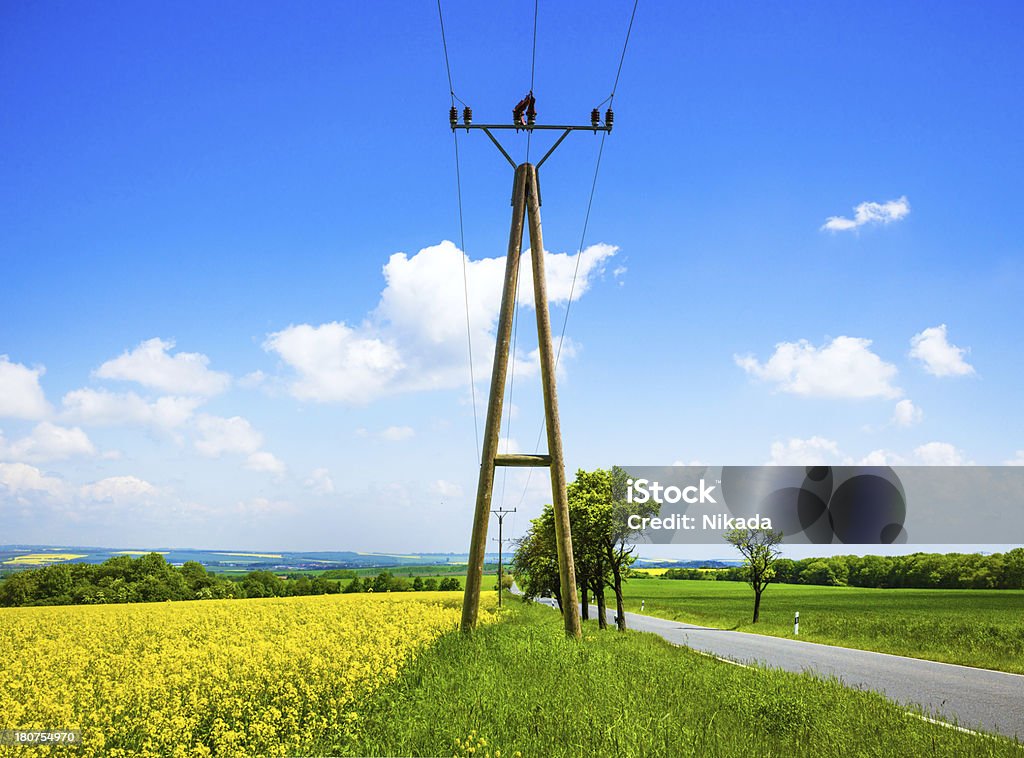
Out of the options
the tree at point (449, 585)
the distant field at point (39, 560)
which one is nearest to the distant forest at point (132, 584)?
the distant field at point (39, 560)

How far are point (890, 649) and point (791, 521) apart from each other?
2447 centimetres

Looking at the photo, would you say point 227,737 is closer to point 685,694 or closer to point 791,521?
point 685,694

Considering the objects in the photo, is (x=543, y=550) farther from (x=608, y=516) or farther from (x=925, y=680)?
(x=925, y=680)

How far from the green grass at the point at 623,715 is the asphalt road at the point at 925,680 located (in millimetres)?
1295

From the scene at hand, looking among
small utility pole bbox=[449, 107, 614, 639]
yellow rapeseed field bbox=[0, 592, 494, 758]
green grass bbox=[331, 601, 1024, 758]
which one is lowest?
yellow rapeseed field bbox=[0, 592, 494, 758]

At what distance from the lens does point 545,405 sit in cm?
1502

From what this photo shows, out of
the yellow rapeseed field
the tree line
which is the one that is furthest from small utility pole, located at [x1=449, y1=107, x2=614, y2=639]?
the tree line

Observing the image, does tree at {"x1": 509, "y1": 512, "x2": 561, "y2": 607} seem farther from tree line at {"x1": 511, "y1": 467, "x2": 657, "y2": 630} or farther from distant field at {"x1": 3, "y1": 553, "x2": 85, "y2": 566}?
distant field at {"x1": 3, "y1": 553, "x2": 85, "y2": 566}

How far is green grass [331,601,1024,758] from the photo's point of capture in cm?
629

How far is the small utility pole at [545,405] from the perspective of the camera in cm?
1460

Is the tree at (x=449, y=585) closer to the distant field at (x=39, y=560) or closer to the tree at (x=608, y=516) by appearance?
the distant field at (x=39, y=560)

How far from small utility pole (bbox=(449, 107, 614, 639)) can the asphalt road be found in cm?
457

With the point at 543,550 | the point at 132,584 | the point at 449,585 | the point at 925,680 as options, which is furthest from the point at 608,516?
the point at 449,585

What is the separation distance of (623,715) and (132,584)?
2142 inches
